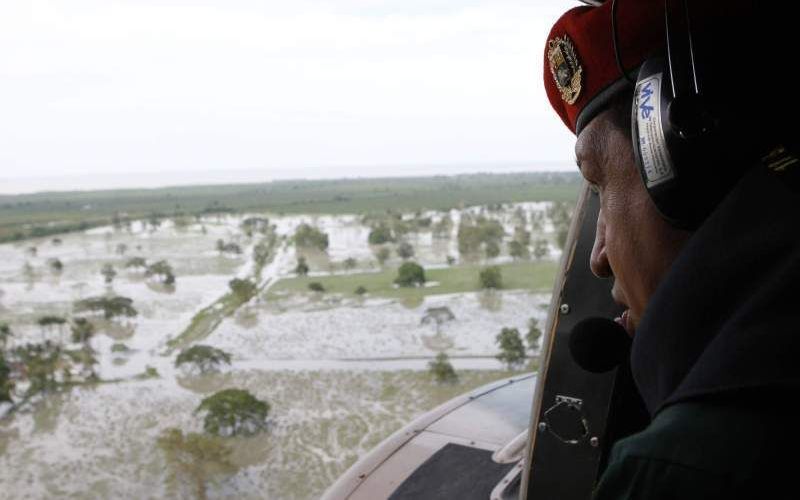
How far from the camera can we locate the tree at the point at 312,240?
18.3 metres

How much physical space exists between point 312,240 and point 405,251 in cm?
270

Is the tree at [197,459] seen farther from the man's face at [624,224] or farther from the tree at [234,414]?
the man's face at [624,224]

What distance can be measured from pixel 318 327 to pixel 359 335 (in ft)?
2.93

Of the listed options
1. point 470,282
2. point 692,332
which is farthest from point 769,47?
point 470,282

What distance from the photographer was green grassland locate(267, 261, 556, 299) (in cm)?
1397

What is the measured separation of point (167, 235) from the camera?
821 inches

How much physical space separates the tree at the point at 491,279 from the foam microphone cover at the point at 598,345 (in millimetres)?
12681

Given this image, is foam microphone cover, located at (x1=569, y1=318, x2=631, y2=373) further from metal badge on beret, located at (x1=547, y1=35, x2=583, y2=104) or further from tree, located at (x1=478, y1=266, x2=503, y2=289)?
tree, located at (x1=478, y1=266, x2=503, y2=289)

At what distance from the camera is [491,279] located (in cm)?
1359

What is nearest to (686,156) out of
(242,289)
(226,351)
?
(226,351)

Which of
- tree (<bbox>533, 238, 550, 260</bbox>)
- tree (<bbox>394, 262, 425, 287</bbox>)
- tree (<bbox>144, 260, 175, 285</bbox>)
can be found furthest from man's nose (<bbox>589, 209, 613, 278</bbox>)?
tree (<bbox>533, 238, 550, 260</bbox>)

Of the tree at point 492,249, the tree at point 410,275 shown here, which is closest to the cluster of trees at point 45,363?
the tree at point 410,275

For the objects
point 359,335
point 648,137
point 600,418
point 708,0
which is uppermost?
point 708,0

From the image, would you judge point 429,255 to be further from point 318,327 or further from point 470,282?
point 318,327
